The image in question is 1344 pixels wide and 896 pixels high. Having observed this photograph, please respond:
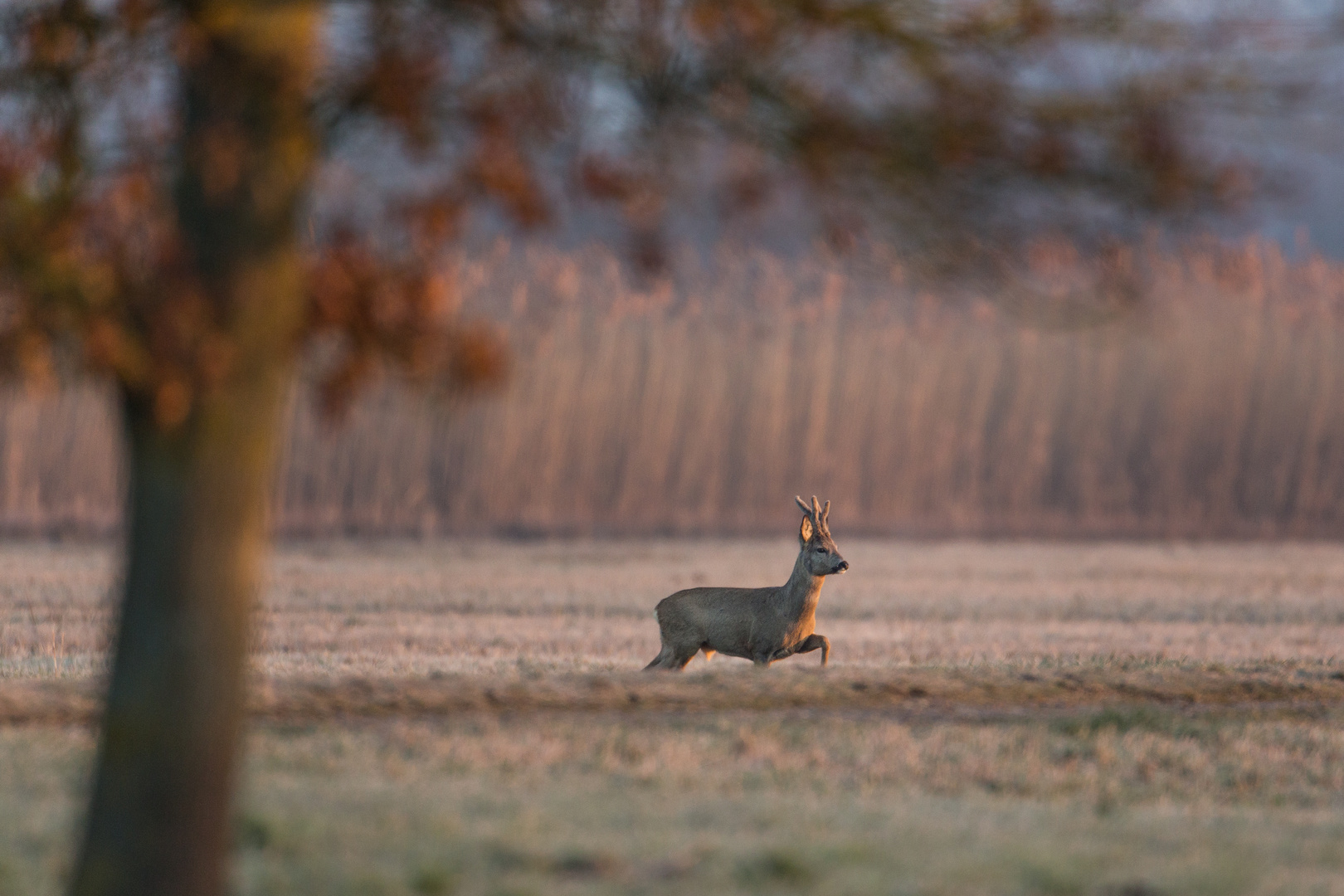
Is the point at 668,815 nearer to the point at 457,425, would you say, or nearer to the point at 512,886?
the point at 512,886

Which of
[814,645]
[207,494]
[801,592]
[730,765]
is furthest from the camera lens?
[814,645]

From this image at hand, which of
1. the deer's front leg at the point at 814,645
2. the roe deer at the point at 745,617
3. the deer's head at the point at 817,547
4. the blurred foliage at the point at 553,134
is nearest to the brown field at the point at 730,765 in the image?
the deer's front leg at the point at 814,645

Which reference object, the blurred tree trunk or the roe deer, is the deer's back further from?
the blurred tree trunk

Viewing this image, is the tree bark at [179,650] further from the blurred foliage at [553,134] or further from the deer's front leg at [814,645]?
the deer's front leg at [814,645]

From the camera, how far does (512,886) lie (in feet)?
22.7

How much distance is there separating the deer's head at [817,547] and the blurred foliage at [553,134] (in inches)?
290

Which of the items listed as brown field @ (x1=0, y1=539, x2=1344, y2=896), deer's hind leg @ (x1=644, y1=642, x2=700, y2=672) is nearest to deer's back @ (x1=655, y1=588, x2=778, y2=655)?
deer's hind leg @ (x1=644, y1=642, x2=700, y2=672)

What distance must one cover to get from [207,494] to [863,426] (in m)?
39.8

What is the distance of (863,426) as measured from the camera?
149 feet

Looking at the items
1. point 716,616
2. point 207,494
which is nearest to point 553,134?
point 207,494

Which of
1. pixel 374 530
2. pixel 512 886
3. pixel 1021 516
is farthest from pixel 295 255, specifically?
pixel 1021 516

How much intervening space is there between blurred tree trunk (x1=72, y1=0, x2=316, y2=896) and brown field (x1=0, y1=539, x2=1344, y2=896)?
87 cm

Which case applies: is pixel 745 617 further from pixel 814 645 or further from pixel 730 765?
pixel 730 765

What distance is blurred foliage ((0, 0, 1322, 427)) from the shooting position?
240 inches
